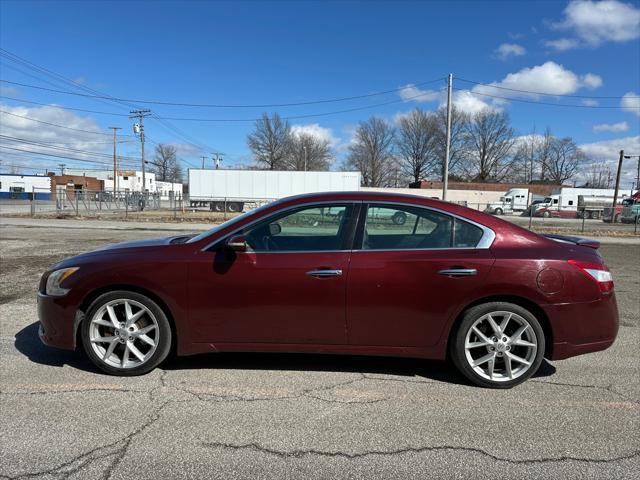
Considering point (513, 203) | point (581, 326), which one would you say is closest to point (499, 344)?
point (581, 326)

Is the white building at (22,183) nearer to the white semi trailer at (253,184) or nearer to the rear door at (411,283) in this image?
the white semi trailer at (253,184)

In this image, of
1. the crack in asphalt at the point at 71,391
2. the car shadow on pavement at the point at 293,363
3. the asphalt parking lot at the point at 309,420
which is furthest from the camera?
the car shadow on pavement at the point at 293,363

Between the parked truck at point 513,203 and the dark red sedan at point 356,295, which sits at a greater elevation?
the parked truck at point 513,203

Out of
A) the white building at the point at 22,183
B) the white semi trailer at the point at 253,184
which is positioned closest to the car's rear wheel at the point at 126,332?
the white semi trailer at the point at 253,184

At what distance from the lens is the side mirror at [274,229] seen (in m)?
3.83

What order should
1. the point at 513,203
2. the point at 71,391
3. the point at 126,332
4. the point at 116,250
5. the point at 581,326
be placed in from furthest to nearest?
the point at 513,203
the point at 116,250
the point at 126,332
the point at 581,326
the point at 71,391

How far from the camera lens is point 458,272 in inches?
137

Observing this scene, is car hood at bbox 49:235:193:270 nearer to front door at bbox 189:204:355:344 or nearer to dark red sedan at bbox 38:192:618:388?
dark red sedan at bbox 38:192:618:388

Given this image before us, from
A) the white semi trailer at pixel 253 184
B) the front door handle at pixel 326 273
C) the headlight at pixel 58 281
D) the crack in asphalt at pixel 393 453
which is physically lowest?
the crack in asphalt at pixel 393 453

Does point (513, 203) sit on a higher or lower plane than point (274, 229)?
higher

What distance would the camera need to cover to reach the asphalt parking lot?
8.39 ft

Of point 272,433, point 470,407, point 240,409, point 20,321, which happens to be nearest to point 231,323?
point 240,409

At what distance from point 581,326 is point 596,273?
0.45 metres

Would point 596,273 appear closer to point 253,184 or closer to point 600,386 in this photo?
point 600,386
